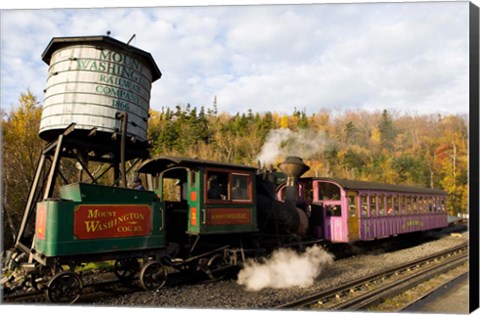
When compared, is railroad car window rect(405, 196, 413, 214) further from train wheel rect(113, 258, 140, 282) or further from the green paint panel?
train wheel rect(113, 258, 140, 282)

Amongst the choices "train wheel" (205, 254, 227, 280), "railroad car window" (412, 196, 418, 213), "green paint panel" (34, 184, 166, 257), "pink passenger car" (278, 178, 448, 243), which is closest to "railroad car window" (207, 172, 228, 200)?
"green paint panel" (34, 184, 166, 257)

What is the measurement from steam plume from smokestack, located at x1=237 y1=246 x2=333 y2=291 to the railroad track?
3.09ft

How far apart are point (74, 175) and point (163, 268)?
11.1m

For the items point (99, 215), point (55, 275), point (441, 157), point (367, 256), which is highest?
point (441, 157)

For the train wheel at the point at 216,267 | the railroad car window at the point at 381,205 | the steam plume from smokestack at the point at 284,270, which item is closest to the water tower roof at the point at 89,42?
the train wheel at the point at 216,267

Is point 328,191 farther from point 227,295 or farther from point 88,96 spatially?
point 88,96

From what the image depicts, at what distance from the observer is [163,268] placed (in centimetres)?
747

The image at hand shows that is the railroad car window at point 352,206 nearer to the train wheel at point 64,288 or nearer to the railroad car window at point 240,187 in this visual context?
the railroad car window at point 240,187

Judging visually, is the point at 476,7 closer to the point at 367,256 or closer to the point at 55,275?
the point at 367,256

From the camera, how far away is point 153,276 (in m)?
7.34

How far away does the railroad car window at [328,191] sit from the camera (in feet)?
37.6

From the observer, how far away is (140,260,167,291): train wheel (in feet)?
23.7

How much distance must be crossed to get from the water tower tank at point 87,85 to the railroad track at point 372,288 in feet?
17.8

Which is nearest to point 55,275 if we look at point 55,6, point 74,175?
point 55,6
